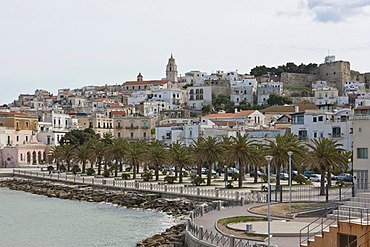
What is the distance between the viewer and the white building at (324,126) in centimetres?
6619

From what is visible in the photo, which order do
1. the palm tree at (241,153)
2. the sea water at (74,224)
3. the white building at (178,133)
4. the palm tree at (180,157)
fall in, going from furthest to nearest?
1. the white building at (178,133)
2. the palm tree at (180,157)
3. the palm tree at (241,153)
4. the sea water at (74,224)

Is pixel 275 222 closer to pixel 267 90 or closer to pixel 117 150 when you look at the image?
pixel 117 150

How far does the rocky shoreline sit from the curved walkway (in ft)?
4.92

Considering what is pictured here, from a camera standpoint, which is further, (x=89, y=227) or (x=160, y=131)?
(x=160, y=131)

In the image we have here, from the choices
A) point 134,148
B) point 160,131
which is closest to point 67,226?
point 134,148

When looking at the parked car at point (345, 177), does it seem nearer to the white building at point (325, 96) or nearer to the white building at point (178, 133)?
the white building at point (178, 133)

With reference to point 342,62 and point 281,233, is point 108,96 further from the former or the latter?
point 281,233

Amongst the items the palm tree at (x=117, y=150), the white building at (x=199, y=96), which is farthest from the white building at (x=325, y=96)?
the palm tree at (x=117, y=150)

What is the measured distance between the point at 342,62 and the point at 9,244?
450 feet

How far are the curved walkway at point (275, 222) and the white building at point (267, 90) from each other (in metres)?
106

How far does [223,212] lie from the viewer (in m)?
32.9

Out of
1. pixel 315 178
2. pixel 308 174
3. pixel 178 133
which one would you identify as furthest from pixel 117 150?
pixel 315 178

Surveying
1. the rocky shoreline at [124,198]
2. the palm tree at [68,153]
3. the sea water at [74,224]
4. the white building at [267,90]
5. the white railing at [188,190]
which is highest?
the white building at [267,90]

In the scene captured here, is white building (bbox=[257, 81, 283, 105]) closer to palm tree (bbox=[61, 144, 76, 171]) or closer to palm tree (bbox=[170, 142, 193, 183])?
palm tree (bbox=[61, 144, 76, 171])
